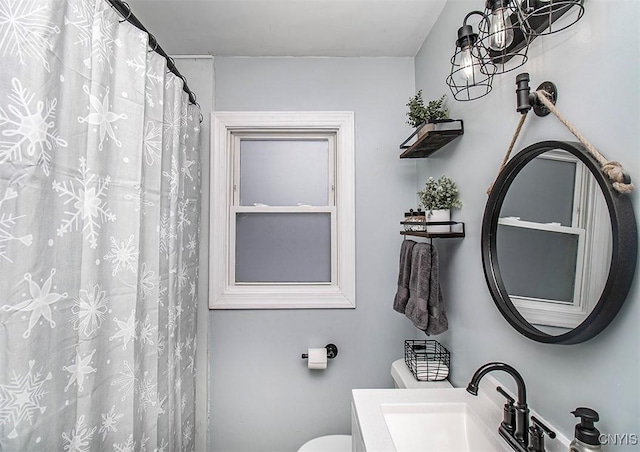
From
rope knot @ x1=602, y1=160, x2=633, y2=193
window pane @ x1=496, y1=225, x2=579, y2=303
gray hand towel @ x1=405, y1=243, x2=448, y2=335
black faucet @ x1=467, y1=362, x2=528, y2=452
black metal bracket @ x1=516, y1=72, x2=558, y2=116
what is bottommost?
black faucet @ x1=467, y1=362, x2=528, y2=452

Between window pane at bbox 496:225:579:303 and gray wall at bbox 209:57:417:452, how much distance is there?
0.92 meters

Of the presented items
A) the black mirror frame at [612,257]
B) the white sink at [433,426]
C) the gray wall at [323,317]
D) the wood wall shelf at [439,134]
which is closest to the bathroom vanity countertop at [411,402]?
the white sink at [433,426]

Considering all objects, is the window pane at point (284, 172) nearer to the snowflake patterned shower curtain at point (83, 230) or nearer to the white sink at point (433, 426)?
the snowflake patterned shower curtain at point (83, 230)

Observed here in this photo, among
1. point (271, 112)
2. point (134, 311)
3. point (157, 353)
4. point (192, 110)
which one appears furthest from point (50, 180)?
Answer: point (271, 112)

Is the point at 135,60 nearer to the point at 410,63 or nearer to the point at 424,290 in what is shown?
the point at 424,290

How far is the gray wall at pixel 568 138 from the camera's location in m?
0.64

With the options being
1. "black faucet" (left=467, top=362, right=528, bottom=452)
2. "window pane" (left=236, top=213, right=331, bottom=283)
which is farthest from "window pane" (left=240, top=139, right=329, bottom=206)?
"black faucet" (left=467, top=362, right=528, bottom=452)

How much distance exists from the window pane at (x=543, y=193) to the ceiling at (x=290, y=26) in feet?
3.48

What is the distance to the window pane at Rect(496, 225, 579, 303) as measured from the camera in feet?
2.51

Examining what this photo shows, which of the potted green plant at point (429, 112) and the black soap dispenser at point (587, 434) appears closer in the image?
the black soap dispenser at point (587, 434)

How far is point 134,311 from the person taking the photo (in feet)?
3.14

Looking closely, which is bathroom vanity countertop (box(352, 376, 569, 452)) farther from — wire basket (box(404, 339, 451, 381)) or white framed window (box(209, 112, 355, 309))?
white framed window (box(209, 112, 355, 309))

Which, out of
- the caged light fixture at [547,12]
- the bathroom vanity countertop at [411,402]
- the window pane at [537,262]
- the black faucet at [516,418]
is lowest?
the bathroom vanity countertop at [411,402]

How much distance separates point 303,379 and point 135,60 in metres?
Result: 1.74
